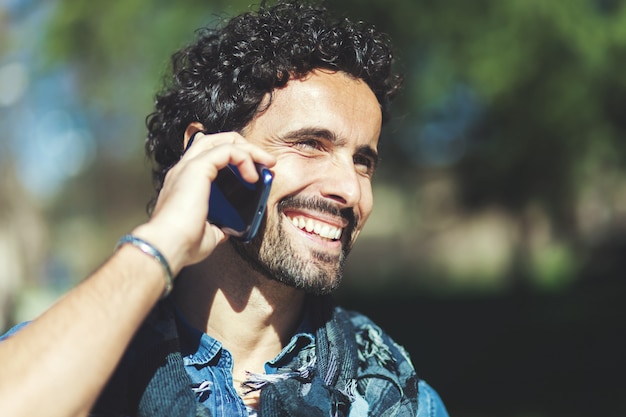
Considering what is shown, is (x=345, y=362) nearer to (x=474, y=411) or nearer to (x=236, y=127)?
(x=236, y=127)

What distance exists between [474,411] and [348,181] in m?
5.80

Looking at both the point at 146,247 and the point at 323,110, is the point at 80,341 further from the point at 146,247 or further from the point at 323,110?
the point at 323,110

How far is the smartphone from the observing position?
2.04 metres

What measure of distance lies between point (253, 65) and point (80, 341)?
1.18 meters

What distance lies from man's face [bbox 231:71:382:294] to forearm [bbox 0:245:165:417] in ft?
1.89

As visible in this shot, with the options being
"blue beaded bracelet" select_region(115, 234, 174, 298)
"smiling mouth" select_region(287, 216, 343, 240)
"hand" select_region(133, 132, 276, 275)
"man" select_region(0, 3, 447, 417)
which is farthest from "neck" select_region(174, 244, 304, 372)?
"blue beaded bracelet" select_region(115, 234, 174, 298)

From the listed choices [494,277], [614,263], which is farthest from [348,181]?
[494,277]

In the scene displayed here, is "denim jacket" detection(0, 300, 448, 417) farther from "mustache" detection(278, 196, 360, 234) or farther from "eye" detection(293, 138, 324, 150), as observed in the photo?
"eye" detection(293, 138, 324, 150)

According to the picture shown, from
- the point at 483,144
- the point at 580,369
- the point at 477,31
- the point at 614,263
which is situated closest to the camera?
the point at 477,31

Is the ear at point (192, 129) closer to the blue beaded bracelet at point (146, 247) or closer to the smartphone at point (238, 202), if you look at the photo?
the smartphone at point (238, 202)

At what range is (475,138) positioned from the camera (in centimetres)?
1023

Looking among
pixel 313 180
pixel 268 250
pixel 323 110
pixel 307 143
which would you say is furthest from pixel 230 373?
pixel 323 110

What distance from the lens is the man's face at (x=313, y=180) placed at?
2240 millimetres

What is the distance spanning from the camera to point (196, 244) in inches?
73.2
